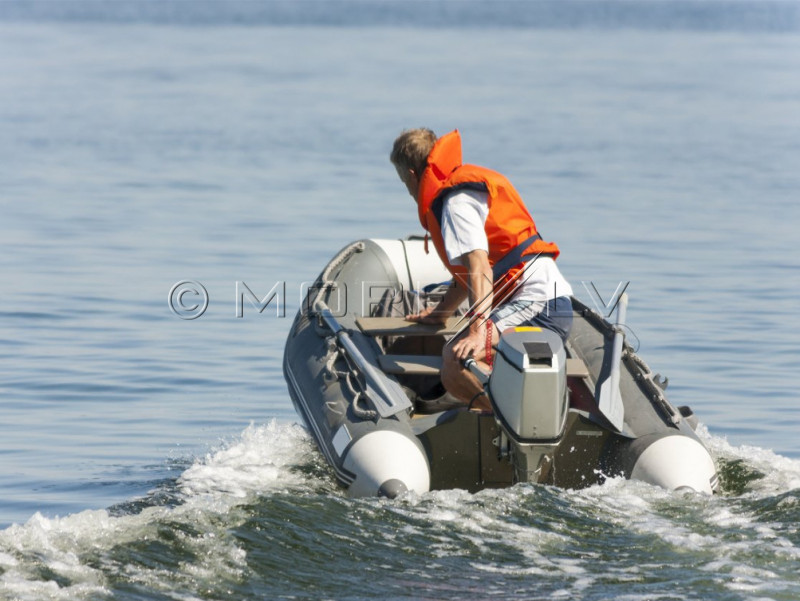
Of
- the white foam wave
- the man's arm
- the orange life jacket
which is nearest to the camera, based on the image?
the white foam wave

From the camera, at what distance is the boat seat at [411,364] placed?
16.3 feet

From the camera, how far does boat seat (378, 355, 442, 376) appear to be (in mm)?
4965

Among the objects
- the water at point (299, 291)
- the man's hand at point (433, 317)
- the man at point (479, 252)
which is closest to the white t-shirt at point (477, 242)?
the man at point (479, 252)

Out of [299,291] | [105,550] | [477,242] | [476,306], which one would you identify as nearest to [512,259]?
[477,242]

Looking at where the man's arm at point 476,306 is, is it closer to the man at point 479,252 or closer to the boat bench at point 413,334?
the man at point 479,252

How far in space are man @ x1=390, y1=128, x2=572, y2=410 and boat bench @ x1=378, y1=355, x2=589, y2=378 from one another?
140 mm

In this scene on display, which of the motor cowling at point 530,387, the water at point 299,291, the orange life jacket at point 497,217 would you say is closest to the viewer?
the water at point 299,291

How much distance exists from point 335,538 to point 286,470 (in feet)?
4.02

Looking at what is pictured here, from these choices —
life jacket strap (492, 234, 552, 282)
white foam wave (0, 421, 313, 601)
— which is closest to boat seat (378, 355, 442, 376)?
life jacket strap (492, 234, 552, 282)

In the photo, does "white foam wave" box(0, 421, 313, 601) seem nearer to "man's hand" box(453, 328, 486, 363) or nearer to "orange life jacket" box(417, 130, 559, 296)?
"man's hand" box(453, 328, 486, 363)

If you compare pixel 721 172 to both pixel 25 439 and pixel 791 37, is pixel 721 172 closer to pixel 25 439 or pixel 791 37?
pixel 25 439

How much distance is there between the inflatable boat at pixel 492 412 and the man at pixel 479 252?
0.39ft

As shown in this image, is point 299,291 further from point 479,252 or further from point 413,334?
point 479,252

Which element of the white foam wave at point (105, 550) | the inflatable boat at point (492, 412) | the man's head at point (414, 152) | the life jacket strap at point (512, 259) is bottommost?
the white foam wave at point (105, 550)
